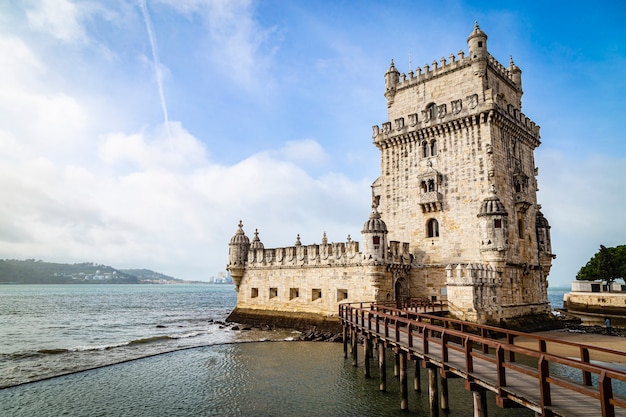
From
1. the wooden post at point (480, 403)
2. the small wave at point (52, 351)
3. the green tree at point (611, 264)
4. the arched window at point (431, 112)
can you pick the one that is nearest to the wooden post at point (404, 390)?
the wooden post at point (480, 403)

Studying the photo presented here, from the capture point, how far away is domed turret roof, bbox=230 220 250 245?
37.7 metres

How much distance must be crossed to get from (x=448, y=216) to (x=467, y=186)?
2378mm

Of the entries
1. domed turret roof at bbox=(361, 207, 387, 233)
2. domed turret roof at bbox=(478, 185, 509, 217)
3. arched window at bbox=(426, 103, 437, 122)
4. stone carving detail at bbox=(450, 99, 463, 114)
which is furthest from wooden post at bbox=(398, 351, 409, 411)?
arched window at bbox=(426, 103, 437, 122)

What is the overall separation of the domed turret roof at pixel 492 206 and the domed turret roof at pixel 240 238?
803 inches

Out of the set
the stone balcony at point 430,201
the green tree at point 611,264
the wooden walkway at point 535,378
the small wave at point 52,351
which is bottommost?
the small wave at point 52,351

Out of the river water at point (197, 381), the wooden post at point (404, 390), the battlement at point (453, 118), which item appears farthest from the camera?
the battlement at point (453, 118)

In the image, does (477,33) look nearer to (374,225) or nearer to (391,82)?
(391,82)

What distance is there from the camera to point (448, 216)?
28.7m

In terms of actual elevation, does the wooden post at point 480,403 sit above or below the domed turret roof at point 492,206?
below

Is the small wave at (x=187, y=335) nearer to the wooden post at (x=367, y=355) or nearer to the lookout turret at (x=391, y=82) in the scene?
the wooden post at (x=367, y=355)

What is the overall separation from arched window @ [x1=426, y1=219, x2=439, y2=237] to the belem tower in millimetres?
73

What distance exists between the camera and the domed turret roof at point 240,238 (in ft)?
124

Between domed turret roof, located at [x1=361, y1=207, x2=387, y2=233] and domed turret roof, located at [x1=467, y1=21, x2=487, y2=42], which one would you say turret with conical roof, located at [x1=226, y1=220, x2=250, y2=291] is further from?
domed turret roof, located at [x1=467, y1=21, x2=487, y2=42]

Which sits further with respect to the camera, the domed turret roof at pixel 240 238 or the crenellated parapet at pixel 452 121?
the domed turret roof at pixel 240 238
